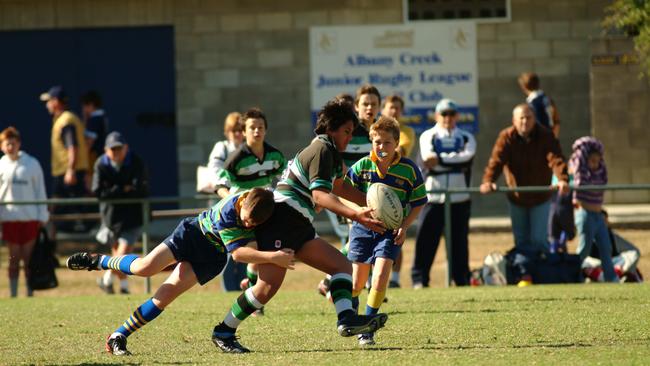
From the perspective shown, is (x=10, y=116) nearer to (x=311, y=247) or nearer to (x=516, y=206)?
(x=516, y=206)

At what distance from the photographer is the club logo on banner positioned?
67.8 ft

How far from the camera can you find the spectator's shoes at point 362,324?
8555 millimetres

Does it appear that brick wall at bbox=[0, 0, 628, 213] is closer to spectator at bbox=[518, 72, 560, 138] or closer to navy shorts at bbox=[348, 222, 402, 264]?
spectator at bbox=[518, 72, 560, 138]

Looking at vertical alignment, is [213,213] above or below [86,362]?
above

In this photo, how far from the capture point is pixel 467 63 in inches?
815

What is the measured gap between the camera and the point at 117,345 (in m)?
8.76

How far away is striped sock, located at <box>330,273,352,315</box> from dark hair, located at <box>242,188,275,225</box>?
0.72 meters

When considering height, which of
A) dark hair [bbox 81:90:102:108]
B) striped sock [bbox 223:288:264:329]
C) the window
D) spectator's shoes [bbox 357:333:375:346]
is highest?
the window

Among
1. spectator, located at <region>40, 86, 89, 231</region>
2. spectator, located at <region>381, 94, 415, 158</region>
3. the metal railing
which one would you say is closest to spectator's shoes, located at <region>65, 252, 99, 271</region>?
spectator, located at <region>381, 94, 415, 158</region>

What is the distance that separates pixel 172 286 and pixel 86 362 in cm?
75

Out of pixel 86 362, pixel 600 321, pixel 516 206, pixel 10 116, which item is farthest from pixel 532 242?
pixel 10 116

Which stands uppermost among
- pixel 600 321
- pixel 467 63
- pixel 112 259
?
pixel 467 63

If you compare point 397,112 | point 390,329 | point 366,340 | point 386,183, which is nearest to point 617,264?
point 397,112

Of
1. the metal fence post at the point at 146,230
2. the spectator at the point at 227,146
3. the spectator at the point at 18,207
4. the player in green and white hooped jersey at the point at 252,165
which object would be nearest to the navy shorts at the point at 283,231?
the player in green and white hooped jersey at the point at 252,165
